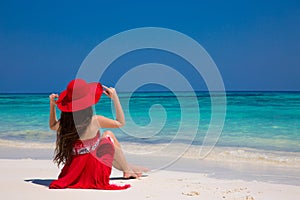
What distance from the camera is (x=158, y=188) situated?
13.7ft

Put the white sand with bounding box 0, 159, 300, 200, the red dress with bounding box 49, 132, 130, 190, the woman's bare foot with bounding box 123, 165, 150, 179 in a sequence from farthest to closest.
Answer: the woman's bare foot with bounding box 123, 165, 150, 179 → the red dress with bounding box 49, 132, 130, 190 → the white sand with bounding box 0, 159, 300, 200

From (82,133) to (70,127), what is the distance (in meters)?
0.14

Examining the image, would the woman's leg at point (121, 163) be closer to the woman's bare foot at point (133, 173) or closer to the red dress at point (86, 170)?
the woman's bare foot at point (133, 173)

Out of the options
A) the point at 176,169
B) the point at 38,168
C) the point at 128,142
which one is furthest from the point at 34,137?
the point at 176,169

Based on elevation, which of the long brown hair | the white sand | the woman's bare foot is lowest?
the white sand

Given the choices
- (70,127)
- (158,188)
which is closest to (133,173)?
(158,188)

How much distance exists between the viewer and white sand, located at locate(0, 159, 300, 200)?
3764 mm

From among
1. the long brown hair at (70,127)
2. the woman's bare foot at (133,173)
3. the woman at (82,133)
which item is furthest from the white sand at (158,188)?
the long brown hair at (70,127)

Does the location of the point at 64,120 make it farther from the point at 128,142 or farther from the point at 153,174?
the point at 128,142

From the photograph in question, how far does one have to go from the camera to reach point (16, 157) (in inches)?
269

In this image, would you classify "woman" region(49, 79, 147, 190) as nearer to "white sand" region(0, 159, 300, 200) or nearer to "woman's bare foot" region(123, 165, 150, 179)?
"white sand" region(0, 159, 300, 200)

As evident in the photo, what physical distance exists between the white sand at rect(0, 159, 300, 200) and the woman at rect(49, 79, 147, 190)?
19 centimetres

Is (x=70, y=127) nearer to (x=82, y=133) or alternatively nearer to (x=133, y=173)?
(x=82, y=133)

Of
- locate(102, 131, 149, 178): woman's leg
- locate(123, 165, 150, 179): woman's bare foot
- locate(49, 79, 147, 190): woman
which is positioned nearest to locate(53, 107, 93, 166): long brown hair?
locate(49, 79, 147, 190): woman
